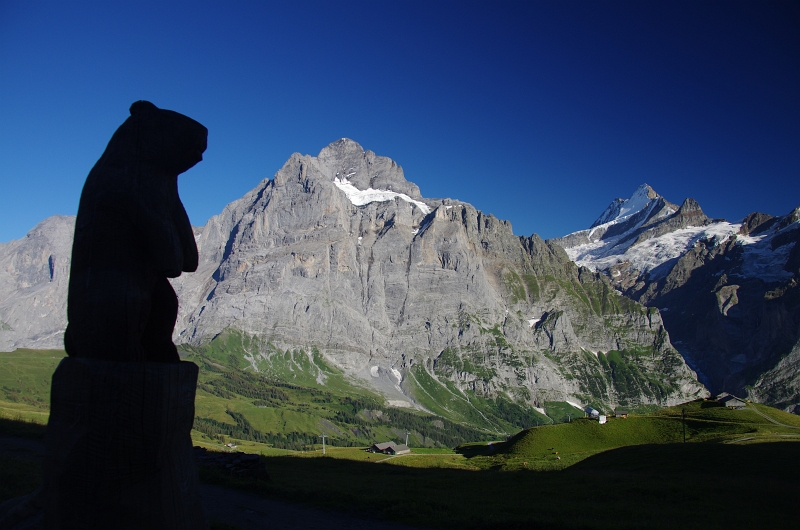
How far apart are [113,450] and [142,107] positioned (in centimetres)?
755

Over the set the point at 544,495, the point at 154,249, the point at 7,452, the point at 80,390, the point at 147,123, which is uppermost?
the point at 147,123

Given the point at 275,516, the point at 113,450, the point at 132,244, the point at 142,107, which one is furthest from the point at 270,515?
the point at 142,107

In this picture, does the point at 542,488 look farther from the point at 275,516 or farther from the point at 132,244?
the point at 132,244

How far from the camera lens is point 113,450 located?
10047mm

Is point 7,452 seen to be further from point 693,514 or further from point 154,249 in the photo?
point 693,514

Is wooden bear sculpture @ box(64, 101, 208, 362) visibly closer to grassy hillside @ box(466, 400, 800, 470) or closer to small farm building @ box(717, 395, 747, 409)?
grassy hillside @ box(466, 400, 800, 470)

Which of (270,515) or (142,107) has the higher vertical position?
(142,107)

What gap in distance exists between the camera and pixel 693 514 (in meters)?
21.1

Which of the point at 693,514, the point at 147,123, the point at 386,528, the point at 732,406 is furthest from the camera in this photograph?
the point at 732,406

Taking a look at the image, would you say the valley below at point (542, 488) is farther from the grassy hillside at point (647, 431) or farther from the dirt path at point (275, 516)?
the grassy hillside at point (647, 431)

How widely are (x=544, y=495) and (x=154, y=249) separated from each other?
917 inches

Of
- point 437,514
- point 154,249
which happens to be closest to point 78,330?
point 154,249

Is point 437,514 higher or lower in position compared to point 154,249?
→ lower

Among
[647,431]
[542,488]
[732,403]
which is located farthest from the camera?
[732,403]
